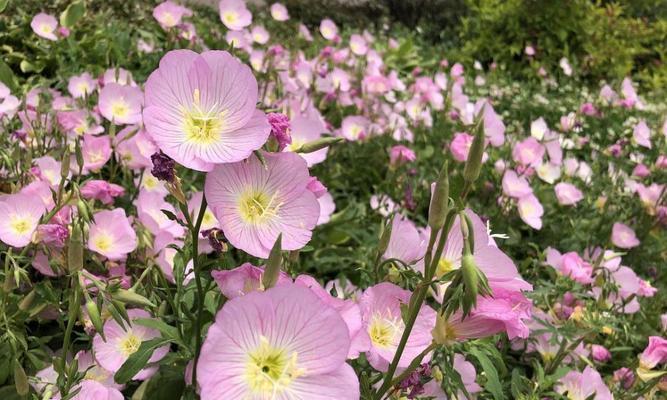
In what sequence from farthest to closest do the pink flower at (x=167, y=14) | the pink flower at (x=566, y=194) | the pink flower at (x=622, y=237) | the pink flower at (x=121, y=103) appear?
the pink flower at (x=167, y=14)
the pink flower at (x=566, y=194)
the pink flower at (x=622, y=237)
the pink flower at (x=121, y=103)

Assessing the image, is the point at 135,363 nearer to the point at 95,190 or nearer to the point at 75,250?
the point at 75,250

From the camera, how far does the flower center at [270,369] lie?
33.3 inches

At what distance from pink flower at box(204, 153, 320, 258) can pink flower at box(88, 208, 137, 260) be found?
66 centimetres

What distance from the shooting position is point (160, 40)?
4.02 metres

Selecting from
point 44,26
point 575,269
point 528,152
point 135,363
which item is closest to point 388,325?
point 135,363

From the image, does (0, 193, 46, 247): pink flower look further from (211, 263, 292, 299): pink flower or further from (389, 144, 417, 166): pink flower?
(389, 144, 417, 166): pink flower

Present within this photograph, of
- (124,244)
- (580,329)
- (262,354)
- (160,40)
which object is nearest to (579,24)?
(160,40)

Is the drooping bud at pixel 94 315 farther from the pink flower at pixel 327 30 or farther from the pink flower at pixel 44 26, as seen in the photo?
the pink flower at pixel 327 30

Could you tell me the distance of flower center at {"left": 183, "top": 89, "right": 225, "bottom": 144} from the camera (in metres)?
1.01

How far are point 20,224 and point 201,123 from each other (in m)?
0.75

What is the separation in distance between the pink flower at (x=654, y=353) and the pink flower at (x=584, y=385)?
125mm

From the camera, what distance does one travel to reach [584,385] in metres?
1.70

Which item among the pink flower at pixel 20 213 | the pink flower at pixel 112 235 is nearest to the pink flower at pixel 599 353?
the pink flower at pixel 112 235

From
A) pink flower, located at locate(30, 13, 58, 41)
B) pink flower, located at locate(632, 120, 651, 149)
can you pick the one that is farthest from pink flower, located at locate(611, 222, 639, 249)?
pink flower, located at locate(30, 13, 58, 41)
